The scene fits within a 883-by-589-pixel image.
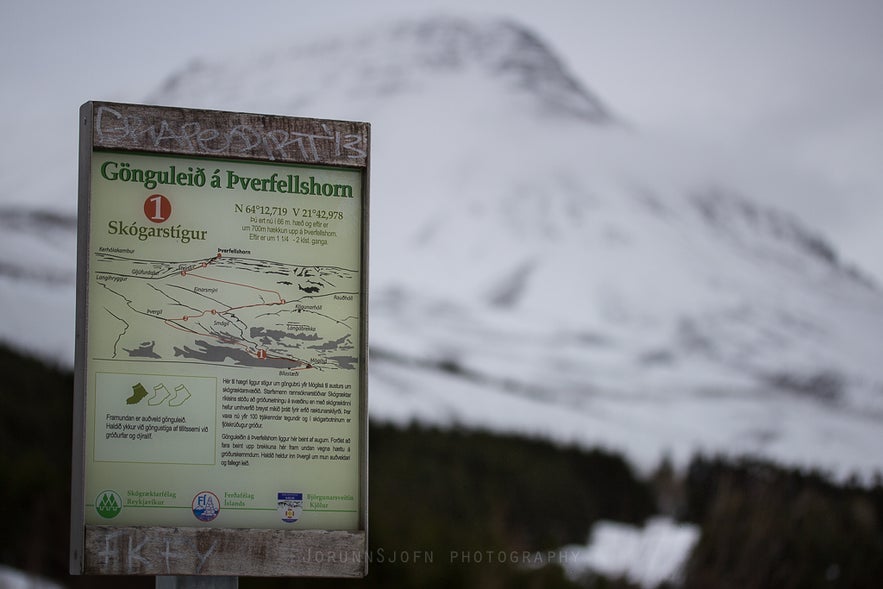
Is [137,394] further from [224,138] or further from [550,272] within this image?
[550,272]

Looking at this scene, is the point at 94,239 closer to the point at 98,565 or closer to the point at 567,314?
the point at 98,565

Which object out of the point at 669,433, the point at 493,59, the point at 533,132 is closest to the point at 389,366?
the point at 669,433

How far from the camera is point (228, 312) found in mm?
2369

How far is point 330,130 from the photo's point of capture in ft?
8.00

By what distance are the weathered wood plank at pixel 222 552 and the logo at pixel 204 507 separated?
0.04m

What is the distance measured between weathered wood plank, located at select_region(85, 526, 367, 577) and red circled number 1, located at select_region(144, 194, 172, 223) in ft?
2.08

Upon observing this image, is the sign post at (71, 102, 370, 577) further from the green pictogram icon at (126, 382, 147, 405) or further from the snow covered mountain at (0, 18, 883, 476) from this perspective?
the snow covered mountain at (0, 18, 883, 476)

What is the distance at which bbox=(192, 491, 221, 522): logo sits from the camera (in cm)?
229

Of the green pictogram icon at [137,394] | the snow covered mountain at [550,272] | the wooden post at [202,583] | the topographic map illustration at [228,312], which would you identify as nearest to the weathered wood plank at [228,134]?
the topographic map illustration at [228,312]

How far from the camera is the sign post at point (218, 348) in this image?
89.4 inches

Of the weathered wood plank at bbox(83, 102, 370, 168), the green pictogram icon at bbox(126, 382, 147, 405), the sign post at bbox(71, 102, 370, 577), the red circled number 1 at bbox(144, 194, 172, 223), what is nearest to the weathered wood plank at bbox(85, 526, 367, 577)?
the sign post at bbox(71, 102, 370, 577)

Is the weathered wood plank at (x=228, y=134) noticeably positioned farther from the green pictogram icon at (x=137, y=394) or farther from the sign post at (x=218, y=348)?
the green pictogram icon at (x=137, y=394)

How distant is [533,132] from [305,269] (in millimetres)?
38387

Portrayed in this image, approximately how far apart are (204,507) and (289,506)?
0.57 feet
